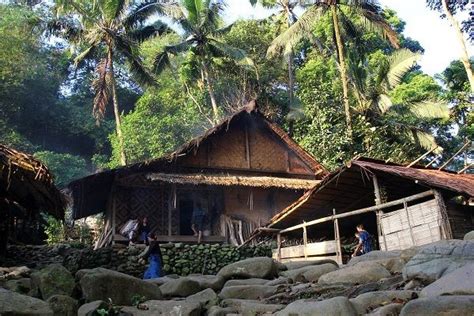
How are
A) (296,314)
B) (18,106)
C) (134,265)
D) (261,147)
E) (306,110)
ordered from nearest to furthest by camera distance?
1. (296,314)
2. (134,265)
3. (261,147)
4. (306,110)
5. (18,106)

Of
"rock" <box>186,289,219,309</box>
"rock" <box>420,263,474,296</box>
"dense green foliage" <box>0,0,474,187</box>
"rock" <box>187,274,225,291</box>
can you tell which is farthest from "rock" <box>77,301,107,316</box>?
"dense green foliage" <box>0,0,474,187</box>

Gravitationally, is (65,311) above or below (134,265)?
below

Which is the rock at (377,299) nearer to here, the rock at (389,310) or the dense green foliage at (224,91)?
the rock at (389,310)

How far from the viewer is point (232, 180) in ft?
52.8

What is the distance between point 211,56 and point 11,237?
14150 millimetres

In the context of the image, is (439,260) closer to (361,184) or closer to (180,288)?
(180,288)

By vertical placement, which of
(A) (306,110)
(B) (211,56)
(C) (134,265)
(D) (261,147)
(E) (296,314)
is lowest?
(E) (296,314)

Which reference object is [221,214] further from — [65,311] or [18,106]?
[18,106]

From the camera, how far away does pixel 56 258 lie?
13.3m

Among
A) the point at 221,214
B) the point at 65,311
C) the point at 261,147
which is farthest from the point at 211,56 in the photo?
the point at 65,311

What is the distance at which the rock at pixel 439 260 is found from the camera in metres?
5.97

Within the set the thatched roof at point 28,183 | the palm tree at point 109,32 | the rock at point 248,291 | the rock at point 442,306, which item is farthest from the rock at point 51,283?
the palm tree at point 109,32

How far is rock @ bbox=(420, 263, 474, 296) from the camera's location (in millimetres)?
4859

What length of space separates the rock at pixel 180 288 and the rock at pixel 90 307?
1.59 metres
